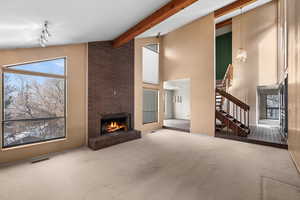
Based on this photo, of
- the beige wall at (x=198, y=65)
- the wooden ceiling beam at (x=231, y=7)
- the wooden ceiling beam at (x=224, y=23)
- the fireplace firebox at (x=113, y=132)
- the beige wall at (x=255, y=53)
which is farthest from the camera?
the wooden ceiling beam at (x=224, y=23)

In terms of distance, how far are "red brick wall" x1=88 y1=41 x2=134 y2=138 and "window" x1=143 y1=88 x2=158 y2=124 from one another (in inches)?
38.7

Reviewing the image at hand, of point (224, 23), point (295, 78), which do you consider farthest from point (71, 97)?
point (224, 23)

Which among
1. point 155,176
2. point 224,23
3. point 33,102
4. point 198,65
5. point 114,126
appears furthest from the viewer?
point 224,23

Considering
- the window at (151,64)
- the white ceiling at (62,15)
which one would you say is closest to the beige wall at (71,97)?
the white ceiling at (62,15)

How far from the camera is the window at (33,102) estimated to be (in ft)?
9.95

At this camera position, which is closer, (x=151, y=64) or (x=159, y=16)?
(x=159, y=16)

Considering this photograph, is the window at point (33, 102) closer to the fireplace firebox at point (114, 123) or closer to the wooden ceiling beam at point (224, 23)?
A: the fireplace firebox at point (114, 123)

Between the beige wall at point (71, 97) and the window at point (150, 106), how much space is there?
111 inches

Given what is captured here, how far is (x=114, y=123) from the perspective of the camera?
197 inches

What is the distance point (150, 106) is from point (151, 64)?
6.75ft

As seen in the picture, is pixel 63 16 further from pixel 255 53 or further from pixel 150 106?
pixel 255 53

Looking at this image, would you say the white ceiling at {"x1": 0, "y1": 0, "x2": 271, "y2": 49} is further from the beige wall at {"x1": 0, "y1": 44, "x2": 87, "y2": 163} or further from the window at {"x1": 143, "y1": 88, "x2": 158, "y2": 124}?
the window at {"x1": 143, "y1": 88, "x2": 158, "y2": 124}

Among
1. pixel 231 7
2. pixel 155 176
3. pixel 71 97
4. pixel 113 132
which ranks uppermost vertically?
pixel 231 7

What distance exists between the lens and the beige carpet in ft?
6.43
